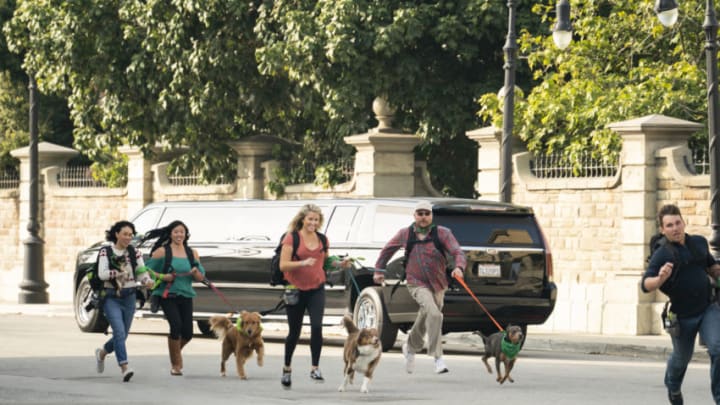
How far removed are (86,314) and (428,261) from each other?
8.09 metres

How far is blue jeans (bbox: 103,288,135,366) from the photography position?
15641 mm

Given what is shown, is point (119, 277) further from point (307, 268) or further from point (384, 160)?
point (384, 160)

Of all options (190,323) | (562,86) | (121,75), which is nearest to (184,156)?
(121,75)

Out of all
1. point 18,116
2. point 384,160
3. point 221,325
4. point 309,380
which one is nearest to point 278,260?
point 221,325

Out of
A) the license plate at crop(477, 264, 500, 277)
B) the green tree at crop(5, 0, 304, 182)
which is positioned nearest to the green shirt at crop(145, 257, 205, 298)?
the license plate at crop(477, 264, 500, 277)

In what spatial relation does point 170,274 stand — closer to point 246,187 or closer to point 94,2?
point 246,187

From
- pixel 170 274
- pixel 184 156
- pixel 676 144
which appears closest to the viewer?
pixel 170 274

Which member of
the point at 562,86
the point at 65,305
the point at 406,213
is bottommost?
the point at 65,305

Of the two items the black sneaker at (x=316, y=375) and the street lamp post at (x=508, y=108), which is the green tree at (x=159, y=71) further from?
the black sneaker at (x=316, y=375)

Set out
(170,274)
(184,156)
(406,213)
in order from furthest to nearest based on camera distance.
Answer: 1. (184,156)
2. (406,213)
3. (170,274)

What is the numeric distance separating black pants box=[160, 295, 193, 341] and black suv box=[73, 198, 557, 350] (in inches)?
103

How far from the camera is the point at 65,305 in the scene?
32.8 m

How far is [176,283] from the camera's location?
1628 cm

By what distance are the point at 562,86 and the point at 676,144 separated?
16.7 ft
